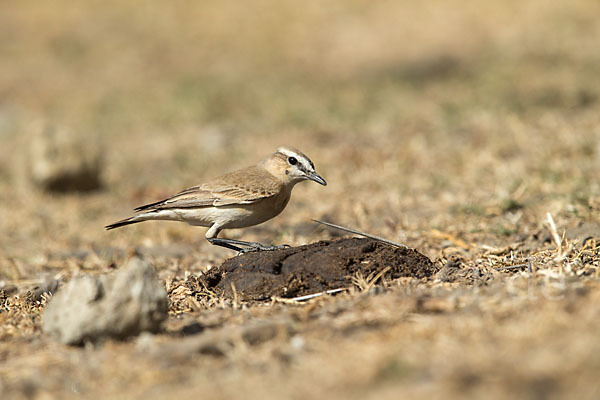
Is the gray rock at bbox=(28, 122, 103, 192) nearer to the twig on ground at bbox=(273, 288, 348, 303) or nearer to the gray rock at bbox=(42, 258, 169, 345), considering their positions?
the twig on ground at bbox=(273, 288, 348, 303)

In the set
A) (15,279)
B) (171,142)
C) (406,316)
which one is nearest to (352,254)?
(406,316)

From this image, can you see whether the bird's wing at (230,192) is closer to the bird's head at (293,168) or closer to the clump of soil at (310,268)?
the bird's head at (293,168)

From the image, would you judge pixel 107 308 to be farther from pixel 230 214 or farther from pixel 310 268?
pixel 230 214

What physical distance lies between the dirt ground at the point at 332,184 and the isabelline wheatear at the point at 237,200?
45cm

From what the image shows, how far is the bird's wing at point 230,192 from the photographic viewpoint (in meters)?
5.93

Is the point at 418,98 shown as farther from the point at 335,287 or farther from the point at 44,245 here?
the point at 335,287

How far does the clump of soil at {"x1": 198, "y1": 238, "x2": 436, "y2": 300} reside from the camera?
4672mm

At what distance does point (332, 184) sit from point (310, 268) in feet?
16.3

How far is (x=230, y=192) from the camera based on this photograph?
6.01 m

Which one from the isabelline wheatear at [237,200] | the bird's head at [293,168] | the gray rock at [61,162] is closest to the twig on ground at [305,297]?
the isabelline wheatear at [237,200]

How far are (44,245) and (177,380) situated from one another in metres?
5.51

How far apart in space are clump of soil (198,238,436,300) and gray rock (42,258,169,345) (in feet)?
3.12

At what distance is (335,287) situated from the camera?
4.66 meters

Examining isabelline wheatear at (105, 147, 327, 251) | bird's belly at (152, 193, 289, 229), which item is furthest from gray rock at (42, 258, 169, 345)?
bird's belly at (152, 193, 289, 229)
